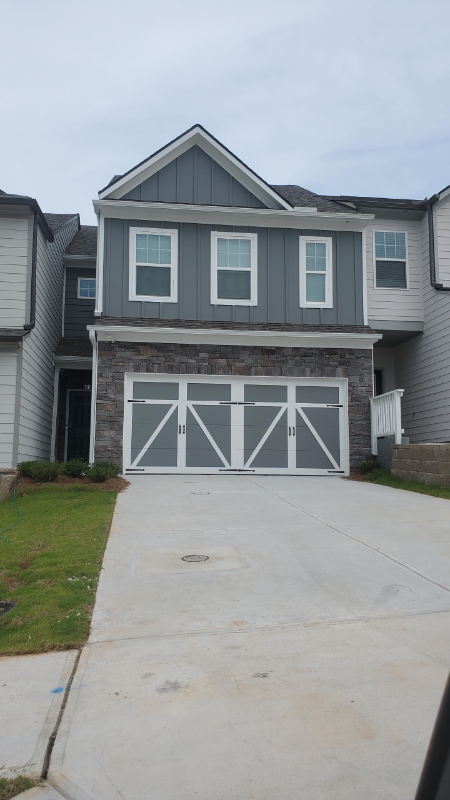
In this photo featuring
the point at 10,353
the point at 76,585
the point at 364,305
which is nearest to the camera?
the point at 76,585

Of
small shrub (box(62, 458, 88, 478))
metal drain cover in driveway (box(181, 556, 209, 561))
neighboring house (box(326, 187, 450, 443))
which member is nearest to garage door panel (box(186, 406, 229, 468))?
small shrub (box(62, 458, 88, 478))

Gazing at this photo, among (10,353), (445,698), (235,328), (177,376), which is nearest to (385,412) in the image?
(235,328)

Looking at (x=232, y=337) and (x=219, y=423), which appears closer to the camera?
(x=232, y=337)

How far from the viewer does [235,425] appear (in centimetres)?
1341

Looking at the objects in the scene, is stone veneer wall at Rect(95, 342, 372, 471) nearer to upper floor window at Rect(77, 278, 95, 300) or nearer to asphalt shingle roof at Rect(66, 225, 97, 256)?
upper floor window at Rect(77, 278, 95, 300)

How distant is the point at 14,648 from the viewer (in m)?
3.88

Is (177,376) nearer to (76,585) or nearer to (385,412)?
(385,412)

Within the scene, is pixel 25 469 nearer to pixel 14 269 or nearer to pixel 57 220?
pixel 14 269

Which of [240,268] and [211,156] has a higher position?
[211,156]

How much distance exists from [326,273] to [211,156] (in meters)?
3.69

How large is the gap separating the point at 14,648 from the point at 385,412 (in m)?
10.2

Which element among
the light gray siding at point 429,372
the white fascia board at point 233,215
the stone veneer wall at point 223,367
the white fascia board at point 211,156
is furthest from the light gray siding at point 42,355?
the light gray siding at point 429,372

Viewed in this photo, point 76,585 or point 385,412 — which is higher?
point 385,412

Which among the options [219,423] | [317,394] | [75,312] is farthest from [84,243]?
[317,394]
